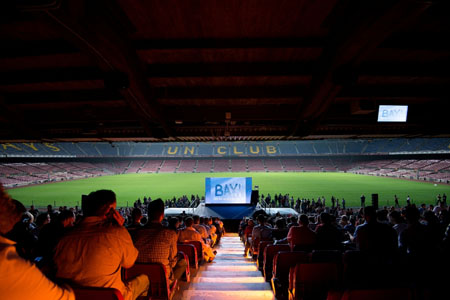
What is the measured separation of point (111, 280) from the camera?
80.9 inches

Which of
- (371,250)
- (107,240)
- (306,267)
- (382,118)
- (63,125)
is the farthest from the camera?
(63,125)

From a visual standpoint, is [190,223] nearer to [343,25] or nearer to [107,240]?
[107,240]

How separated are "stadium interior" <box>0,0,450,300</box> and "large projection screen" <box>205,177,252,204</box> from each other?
10.2m

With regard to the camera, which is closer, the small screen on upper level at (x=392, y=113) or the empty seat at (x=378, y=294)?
the empty seat at (x=378, y=294)

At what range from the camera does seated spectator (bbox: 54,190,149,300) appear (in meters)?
1.94

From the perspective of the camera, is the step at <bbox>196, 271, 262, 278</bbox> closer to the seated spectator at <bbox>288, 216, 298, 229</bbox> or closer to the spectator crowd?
the spectator crowd

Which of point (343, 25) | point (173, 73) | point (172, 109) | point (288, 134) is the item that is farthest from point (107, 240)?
point (288, 134)

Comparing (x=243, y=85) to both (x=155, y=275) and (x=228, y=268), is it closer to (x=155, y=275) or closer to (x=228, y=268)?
(x=155, y=275)

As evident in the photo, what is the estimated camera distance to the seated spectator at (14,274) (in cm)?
128

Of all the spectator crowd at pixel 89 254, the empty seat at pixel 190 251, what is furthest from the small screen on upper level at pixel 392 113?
the spectator crowd at pixel 89 254

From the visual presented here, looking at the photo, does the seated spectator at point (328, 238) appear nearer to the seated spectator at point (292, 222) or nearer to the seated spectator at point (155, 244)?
the seated spectator at point (155, 244)

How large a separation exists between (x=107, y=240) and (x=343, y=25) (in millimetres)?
3116

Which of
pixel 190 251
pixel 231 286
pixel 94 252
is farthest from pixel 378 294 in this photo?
pixel 190 251

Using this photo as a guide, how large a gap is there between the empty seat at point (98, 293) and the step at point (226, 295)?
1963 millimetres
